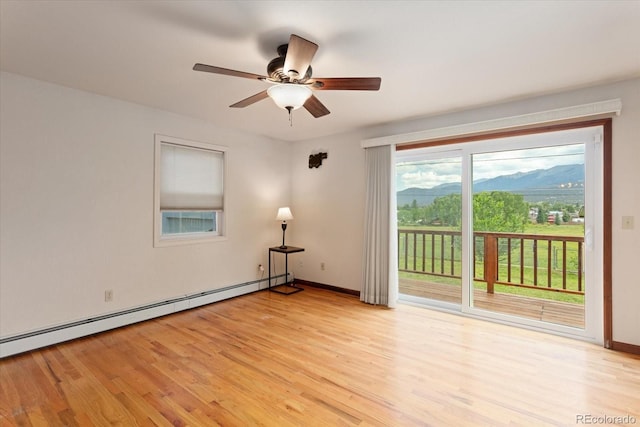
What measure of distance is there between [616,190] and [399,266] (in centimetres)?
243

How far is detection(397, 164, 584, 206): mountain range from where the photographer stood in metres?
3.20

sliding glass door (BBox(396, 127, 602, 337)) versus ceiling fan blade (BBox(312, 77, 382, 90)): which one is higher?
ceiling fan blade (BBox(312, 77, 382, 90))

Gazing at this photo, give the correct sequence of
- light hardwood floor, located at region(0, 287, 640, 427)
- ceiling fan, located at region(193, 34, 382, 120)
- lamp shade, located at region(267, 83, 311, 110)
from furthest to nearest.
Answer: lamp shade, located at region(267, 83, 311, 110), ceiling fan, located at region(193, 34, 382, 120), light hardwood floor, located at region(0, 287, 640, 427)

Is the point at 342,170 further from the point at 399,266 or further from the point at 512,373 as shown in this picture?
the point at 512,373

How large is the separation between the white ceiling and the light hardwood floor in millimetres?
2469

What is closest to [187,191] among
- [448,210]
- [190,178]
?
[190,178]

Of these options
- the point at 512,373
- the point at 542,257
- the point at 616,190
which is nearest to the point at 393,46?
the point at 616,190

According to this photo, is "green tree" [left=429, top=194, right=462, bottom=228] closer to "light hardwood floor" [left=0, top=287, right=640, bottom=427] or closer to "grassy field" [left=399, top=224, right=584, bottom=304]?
"grassy field" [left=399, top=224, right=584, bottom=304]

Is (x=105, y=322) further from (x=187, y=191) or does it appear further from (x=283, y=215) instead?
(x=283, y=215)

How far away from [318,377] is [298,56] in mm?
2275

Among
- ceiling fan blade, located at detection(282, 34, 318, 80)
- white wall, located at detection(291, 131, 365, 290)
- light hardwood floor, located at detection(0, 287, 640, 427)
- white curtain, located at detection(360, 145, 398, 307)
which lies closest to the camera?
ceiling fan blade, located at detection(282, 34, 318, 80)

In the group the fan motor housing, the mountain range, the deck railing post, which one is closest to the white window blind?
the fan motor housing

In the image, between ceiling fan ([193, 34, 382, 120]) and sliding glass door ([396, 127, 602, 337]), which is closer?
ceiling fan ([193, 34, 382, 120])

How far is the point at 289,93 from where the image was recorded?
7.36 feet
